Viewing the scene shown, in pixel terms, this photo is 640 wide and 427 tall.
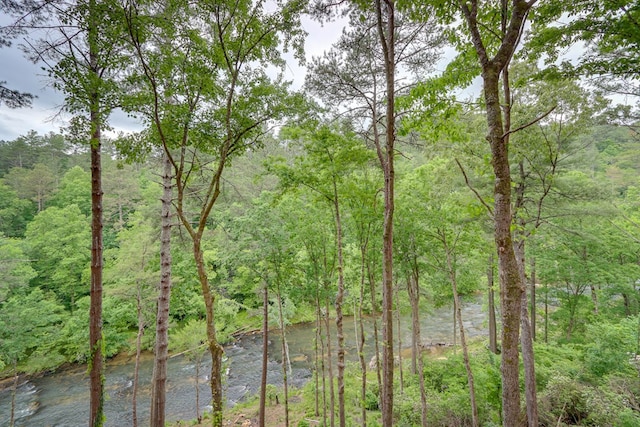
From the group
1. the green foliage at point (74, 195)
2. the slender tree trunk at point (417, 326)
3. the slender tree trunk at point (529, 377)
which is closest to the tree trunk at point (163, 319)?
the slender tree trunk at point (417, 326)

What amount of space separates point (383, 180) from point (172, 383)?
637 inches

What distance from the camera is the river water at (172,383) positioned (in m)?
13.2

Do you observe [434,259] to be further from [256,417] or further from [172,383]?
[172,383]

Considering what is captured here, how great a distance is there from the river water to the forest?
1175 millimetres

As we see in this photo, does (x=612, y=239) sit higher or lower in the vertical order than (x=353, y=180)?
lower

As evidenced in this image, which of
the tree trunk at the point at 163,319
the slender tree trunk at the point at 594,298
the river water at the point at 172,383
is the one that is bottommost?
the river water at the point at 172,383

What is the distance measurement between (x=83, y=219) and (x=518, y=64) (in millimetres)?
30272

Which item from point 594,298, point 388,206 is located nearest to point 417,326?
point 388,206

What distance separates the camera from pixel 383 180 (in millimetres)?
8383

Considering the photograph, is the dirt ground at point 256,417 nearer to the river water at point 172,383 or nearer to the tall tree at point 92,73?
the river water at point 172,383

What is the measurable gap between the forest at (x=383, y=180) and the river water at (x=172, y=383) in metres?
1.17

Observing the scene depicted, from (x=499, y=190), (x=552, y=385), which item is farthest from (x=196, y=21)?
(x=552, y=385)

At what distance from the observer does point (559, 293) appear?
13.7m

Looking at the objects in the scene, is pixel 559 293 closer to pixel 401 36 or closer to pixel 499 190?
pixel 401 36
